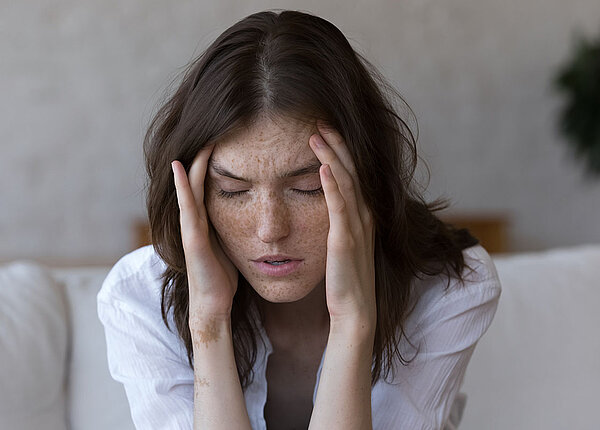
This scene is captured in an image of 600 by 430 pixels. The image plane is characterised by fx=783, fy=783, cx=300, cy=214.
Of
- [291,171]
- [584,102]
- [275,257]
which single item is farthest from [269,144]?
[584,102]

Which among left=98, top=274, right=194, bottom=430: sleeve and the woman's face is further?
left=98, top=274, right=194, bottom=430: sleeve

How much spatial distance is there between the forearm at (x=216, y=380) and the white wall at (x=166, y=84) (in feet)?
6.57

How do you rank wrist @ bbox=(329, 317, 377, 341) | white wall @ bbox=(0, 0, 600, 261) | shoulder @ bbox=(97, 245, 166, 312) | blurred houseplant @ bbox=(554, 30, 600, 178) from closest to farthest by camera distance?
1. wrist @ bbox=(329, 317, 377, 341)
2. shoulder @ bbox=(97, 245, 166, 312)
3. white wall @ bbox=(0, 0, 600, 261)
4. blurred houseplant @ bbox=(554, 30, 600, 178)

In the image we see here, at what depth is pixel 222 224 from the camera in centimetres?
112

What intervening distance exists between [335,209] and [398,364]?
12.3 inches

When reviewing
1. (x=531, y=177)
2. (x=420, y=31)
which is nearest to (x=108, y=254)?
(x=420, y=31)

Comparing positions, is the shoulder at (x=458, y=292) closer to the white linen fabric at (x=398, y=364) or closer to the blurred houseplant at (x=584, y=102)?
the white linen fabric at (x=398, y=364)

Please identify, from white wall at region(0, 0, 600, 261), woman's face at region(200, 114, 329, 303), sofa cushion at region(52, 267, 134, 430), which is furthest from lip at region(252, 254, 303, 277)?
white wall at region(0, 0, 600, 261)

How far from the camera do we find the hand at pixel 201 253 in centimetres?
110

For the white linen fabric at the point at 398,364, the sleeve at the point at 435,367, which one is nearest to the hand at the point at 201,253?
the white linen fabric at the point at 398,364

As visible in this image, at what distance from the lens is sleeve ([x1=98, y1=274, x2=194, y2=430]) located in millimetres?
1186

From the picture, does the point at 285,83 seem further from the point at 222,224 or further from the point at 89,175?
A: the point at 89,175

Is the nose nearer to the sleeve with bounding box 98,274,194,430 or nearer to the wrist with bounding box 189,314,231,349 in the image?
the wrist with bounding box 189,314,231,349

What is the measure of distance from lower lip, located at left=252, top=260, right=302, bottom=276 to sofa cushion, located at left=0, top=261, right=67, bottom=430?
499 millimetres
